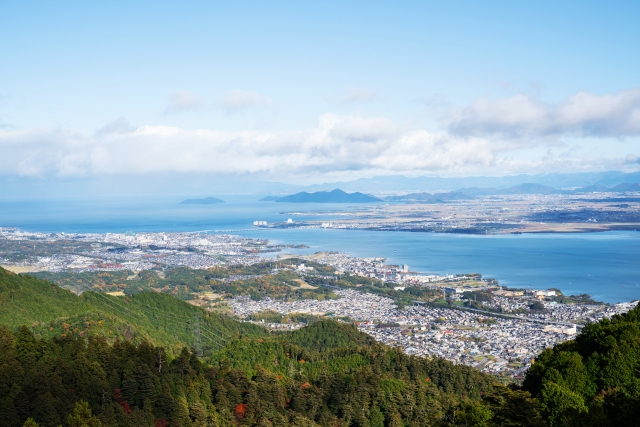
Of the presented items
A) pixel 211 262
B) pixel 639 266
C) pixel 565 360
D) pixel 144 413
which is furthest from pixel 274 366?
pixel 639 266

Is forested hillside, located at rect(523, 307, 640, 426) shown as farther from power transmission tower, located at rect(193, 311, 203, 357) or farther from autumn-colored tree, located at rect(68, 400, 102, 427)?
power transmission tower, located at rect(193, 311, 203, 357)

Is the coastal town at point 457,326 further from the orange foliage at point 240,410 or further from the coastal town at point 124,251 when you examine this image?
the coastal town at point 124,251

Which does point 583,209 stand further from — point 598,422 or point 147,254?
point 598,422

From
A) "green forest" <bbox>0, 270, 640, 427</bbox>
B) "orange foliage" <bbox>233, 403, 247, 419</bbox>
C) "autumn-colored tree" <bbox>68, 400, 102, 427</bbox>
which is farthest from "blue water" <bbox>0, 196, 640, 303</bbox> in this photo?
"autumn-colored tree" <bbox>68, 400, 102, 427</bbox>

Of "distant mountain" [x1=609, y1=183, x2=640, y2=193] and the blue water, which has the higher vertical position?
"distant mountain" [x1=609, y1=183, x2=640, y2=193]

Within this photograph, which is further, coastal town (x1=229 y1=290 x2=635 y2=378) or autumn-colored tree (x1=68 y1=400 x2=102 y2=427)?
coastal town (x1=229 y1=290 x2=635 y2=378)

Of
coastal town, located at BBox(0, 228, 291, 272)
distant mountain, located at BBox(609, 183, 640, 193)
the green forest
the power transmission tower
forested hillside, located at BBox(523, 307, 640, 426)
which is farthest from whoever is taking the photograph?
distant mountain, located at BBox(609, 183, 640, 193)

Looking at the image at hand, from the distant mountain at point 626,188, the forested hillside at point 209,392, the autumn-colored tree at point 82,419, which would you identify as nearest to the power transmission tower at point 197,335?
the forested hillside at point 209,392
